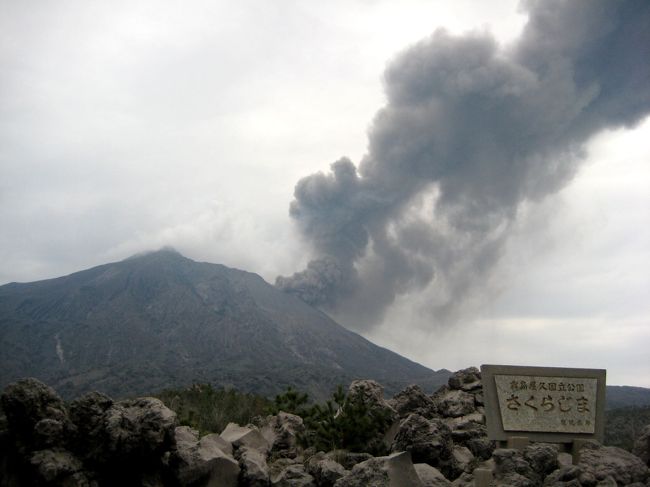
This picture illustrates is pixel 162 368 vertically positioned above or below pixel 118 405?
above

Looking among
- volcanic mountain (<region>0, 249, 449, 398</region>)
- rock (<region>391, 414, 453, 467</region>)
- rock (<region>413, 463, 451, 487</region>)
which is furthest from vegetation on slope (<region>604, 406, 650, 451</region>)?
volcanic mountain (<region>0, 249, 449, 398</region>)

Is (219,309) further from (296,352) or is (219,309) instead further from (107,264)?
(107,264)

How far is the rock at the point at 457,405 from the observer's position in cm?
1595

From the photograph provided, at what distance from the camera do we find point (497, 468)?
9961 mm

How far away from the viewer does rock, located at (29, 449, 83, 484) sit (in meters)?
9.67

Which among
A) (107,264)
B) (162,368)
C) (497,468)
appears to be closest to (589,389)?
(497,468)

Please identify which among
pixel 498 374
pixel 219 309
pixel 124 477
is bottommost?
pixel 124 477

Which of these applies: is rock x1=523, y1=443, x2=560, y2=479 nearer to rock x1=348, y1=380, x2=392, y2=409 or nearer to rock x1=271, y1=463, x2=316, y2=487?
rock x1=271, y1=463, x2=316, y2=487

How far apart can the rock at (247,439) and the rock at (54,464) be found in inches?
133

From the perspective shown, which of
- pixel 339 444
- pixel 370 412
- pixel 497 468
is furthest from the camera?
pixel 370 412

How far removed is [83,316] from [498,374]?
122038mm

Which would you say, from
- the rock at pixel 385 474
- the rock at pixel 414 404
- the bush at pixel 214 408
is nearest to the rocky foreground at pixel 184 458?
the rock at pixel 385 474

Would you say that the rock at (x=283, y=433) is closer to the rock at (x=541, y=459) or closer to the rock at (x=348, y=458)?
the rock at (x=348, y=458)

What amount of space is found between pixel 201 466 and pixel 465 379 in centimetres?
915
